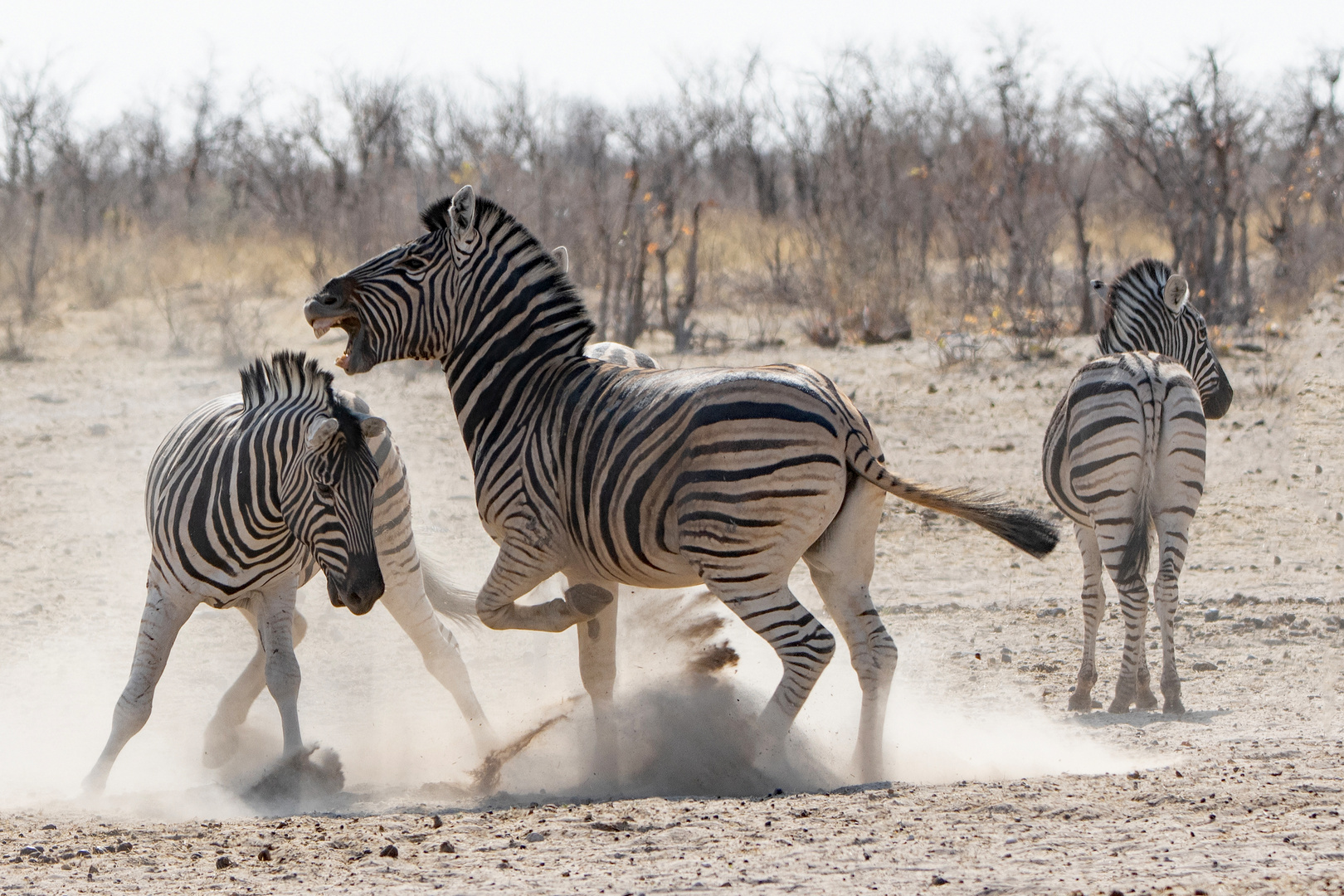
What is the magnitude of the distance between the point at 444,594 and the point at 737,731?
6.36ft

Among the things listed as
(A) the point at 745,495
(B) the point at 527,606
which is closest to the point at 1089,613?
(A) the point at 745,495

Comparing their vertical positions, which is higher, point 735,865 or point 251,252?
point 251,252

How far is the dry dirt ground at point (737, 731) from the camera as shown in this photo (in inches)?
134

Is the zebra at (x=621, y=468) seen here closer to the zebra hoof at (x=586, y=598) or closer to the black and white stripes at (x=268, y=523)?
the zebra hoof at (x=586, y=598)

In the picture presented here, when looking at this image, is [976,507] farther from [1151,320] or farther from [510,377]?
[1151,320]

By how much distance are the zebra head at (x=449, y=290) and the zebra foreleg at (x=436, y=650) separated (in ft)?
3.51

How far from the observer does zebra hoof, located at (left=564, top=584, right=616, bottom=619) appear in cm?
457

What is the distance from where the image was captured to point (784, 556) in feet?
14.1

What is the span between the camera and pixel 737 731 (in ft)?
15.8

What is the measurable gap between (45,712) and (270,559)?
2.07m

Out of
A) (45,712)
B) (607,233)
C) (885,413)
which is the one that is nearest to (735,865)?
(45,712)

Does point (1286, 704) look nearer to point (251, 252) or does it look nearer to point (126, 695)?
point (126, 695)

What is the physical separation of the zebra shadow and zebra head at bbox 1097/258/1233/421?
1.98 meters

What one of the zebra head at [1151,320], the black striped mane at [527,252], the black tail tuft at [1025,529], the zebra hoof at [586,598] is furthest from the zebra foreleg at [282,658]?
the zebra head at [1151,320]
